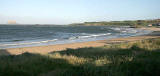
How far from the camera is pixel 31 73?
15.3 feet

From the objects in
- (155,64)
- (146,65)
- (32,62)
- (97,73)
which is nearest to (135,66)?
(146,65)

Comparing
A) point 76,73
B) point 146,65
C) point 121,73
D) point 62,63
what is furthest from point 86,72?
point 146,65

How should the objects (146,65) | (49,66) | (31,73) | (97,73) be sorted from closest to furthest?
1. (97,73)
2. (31,73)
3. (146,65)
4. (49,66)

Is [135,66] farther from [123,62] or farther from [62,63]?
[62,63]

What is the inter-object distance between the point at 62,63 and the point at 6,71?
6.48 ft

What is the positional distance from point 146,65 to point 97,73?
1954 mm

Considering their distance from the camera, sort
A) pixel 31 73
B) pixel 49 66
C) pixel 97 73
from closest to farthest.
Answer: pixel 97 73
pixel 31 73
pixel 49 66

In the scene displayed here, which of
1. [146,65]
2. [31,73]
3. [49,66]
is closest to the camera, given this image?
[31,73]

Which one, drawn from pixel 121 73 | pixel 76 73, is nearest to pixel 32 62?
pixel 76 73

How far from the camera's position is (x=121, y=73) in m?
4.43

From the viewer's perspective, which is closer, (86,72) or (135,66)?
(86,72)

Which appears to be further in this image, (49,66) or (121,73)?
(49,66)

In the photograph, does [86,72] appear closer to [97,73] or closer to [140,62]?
[97,73]

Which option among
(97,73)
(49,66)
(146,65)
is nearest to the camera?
(97,73)
